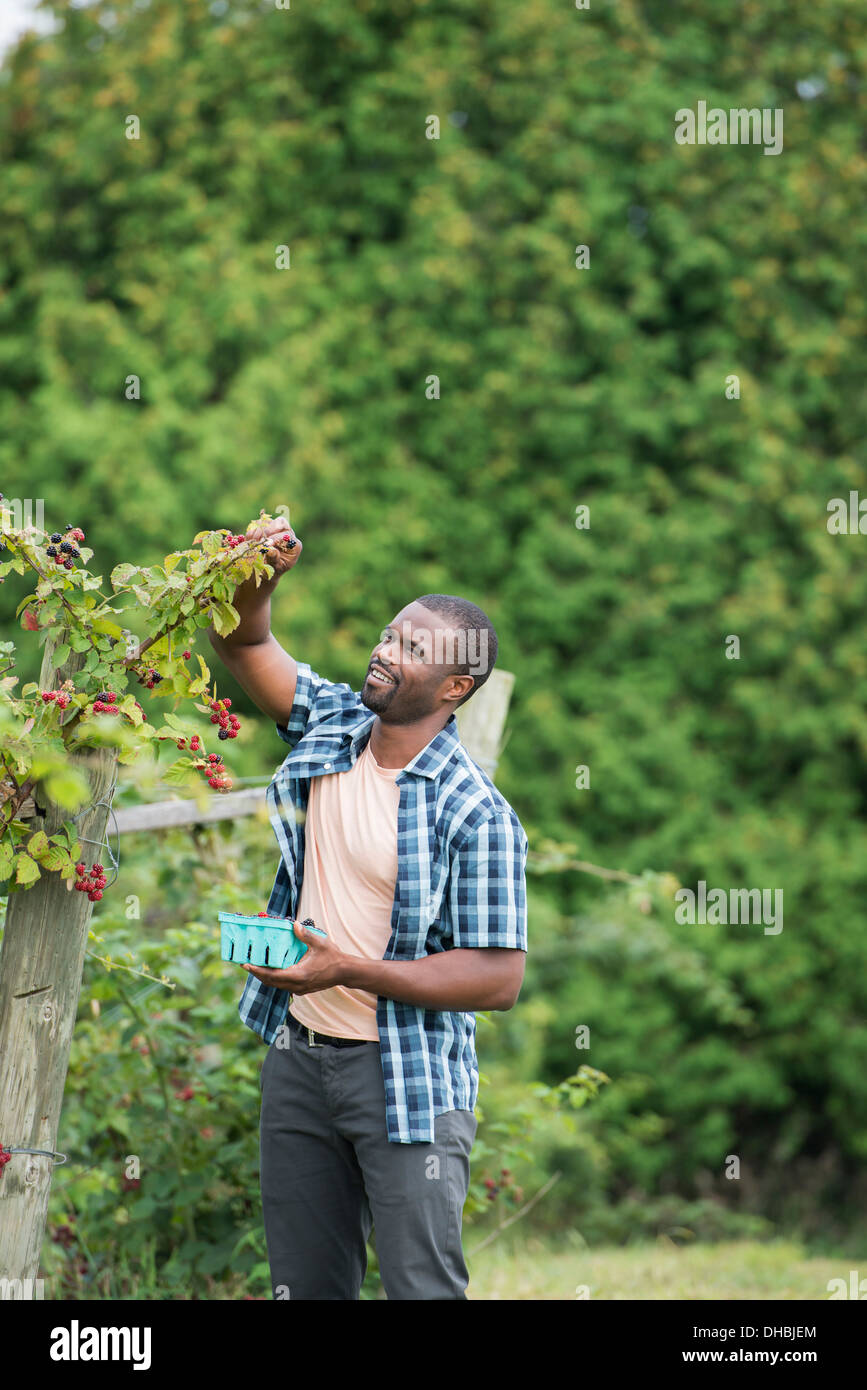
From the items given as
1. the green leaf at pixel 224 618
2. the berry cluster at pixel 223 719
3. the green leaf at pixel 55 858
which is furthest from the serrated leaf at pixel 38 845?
the green leaf at pixel 224 618

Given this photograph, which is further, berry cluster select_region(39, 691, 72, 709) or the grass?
the grass

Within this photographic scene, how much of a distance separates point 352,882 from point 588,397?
4.75 m

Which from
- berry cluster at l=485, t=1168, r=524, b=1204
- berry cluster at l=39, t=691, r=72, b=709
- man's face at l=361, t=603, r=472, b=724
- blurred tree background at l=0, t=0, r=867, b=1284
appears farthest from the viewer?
blurred tree background at l=0, t=0, r=867, b=1284

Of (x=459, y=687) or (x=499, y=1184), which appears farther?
(x=499, y=1184)

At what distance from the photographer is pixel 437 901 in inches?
81.8

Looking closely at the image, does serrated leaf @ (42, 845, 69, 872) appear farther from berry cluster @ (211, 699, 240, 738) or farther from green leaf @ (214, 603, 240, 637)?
green leaf @ (214, 603, 240, 637)

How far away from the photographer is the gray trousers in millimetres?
1997

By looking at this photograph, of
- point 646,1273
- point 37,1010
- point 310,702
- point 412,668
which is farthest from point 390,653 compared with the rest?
point 646,1273

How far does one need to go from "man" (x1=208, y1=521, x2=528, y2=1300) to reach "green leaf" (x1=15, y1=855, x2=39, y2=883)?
1.14ft

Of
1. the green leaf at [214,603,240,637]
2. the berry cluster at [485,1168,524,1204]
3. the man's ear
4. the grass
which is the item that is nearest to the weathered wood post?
the green leaf at [214,603,240,637]

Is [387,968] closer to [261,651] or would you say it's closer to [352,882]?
[352,882]
